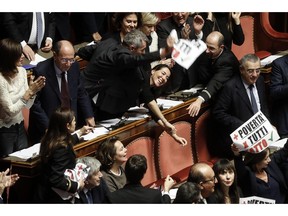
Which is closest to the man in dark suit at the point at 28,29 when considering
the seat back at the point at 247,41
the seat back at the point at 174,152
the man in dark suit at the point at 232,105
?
the seat back at the point at 174,152

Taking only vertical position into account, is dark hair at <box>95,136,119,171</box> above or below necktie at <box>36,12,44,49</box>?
below

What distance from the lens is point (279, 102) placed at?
6.09 m

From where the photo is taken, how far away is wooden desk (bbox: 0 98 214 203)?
469 centimetres

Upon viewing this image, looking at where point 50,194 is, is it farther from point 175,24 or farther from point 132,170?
point 175,24

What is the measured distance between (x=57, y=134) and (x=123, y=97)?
96 cm

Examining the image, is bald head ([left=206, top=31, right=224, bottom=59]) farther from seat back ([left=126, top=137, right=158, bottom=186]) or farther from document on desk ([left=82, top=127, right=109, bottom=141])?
document on desk ([left=82, top=127, right=109, bottom=141])

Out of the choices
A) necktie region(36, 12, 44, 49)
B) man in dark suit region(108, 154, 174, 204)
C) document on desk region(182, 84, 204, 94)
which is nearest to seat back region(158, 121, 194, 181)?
document on desk region(182, 84, 204, 94)

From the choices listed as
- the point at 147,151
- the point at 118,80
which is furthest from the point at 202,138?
the point at 118,80

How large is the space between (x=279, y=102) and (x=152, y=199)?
5.66 feet

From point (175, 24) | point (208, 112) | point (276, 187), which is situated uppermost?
point (175, 24)

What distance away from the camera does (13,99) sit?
16.3 feet

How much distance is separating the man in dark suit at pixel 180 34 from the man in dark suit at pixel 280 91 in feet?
1.55

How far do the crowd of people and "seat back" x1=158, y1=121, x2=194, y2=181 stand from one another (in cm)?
8

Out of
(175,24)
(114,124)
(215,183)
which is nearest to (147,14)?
(175,24)
